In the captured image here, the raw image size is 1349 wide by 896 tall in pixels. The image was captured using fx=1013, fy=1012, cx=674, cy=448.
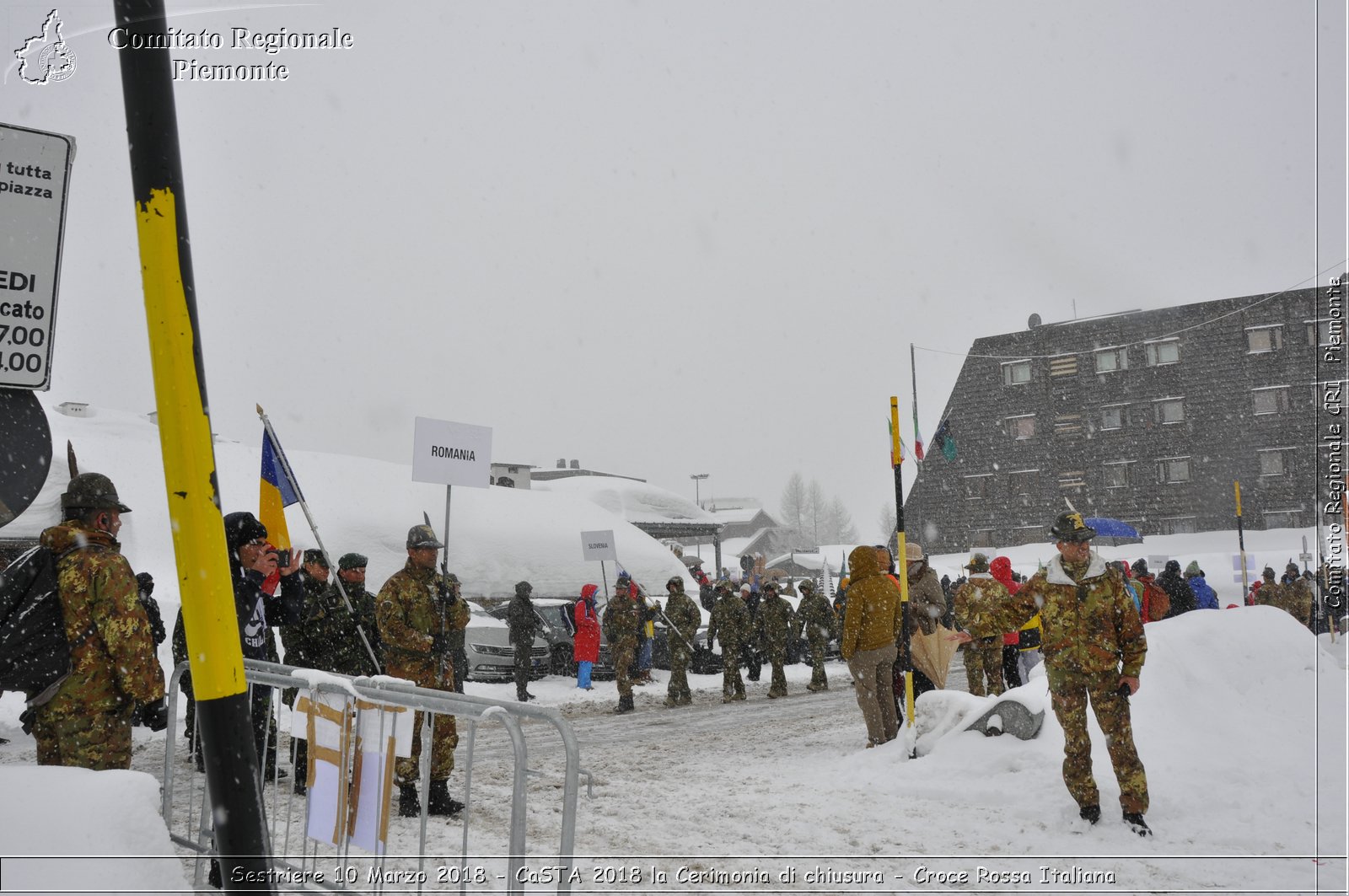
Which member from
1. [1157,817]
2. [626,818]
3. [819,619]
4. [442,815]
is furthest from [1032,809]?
[819,619]

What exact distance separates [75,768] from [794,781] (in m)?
6.06

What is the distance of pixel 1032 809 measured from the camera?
6500 millimetres

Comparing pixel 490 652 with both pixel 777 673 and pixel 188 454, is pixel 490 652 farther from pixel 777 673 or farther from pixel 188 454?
pixel 188 454

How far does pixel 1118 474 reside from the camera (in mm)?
46312

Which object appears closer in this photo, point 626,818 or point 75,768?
point 75,768

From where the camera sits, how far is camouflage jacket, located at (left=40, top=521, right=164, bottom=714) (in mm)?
4258

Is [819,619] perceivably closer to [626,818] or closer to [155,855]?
[626,818]

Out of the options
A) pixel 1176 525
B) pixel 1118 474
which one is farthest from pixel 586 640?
pixel 1118 474

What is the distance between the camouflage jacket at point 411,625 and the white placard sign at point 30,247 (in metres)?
3.58

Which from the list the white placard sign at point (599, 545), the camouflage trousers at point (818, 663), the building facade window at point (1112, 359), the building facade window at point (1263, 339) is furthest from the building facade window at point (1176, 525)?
the white placard sign at point (599, 545)

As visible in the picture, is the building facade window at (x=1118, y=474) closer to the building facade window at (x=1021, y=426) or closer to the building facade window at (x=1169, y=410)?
the building facade window at (x=1169, y=410)

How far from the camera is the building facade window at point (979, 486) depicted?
4859 centimetres

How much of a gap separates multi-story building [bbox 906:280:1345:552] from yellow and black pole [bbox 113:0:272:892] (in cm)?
4083

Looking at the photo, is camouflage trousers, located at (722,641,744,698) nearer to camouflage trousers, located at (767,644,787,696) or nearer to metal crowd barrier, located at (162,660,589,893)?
camouflage trousers, located at (767,644,787,696)
